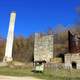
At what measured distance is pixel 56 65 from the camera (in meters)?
31.1

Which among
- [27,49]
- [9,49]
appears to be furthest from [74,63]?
[27,49]

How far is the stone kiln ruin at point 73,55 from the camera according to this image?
105 feet

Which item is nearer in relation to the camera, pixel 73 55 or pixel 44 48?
pixel 73 55

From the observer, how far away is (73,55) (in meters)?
32.3

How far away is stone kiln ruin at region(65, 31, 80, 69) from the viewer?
105 ft

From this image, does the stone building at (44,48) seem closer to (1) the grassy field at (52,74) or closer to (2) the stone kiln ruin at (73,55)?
(2) the stone kiln ruin at (73,55)

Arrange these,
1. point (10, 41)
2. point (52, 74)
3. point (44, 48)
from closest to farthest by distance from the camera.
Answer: point (52, 74) → point (44, 48) → point (10, 41)

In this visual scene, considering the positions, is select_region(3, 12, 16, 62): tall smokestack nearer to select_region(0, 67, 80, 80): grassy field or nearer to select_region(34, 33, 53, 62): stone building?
select_region(34, 33, 53, 62): stone building

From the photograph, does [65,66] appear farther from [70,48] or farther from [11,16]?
A: [11,16]

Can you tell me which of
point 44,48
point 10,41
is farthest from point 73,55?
point 10,41

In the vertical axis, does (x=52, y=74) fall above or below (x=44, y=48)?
below

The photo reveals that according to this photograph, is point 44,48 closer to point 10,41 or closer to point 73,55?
point 73,55

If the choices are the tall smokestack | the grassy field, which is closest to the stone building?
the tall smokestack

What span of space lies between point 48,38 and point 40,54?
2.47 metres
